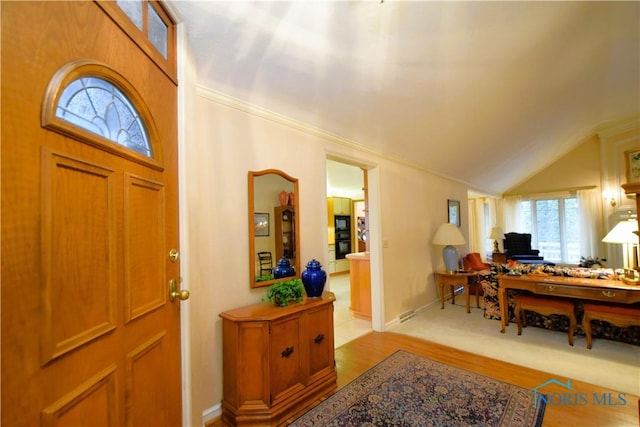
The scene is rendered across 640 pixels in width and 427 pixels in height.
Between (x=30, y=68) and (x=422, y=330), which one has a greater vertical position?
(x=30, y=68)

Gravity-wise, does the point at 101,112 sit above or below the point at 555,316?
above

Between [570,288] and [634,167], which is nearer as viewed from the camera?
[570,288]

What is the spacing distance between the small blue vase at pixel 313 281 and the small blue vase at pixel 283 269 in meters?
0.15

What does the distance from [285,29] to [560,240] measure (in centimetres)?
849

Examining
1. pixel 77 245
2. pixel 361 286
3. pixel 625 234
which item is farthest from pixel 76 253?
pixel 625 234

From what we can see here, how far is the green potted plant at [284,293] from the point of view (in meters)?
2.10

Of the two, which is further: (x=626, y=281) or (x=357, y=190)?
(x=357, y=190)

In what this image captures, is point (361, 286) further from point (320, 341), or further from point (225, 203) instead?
point (225, 203)

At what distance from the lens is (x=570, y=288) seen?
2936 millimetres

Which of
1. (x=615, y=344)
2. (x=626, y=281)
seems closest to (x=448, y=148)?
(x=626, y=281)

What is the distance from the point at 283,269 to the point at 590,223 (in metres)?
7.83

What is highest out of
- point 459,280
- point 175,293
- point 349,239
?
point 175,293

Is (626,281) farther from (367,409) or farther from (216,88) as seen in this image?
(216,88)

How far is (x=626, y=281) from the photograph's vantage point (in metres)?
2.77
